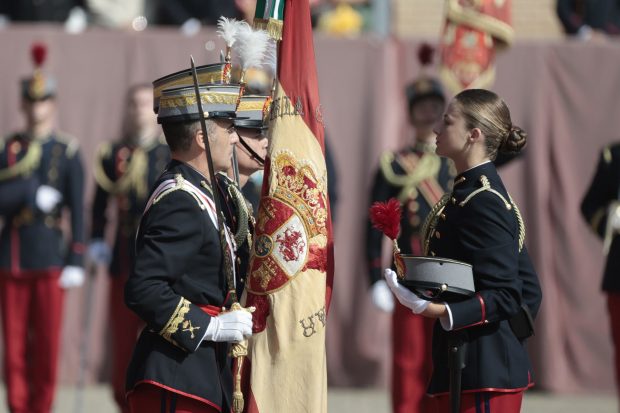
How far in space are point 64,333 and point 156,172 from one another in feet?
6.27

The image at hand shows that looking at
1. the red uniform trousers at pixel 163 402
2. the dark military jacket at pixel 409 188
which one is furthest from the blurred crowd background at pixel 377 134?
the red uniform trousers at pixel 163 402

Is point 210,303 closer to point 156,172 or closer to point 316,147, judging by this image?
point 316,147

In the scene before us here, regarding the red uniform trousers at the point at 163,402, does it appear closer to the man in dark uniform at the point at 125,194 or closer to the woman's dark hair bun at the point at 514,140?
the woman's dark hair bun at the point at 514,140

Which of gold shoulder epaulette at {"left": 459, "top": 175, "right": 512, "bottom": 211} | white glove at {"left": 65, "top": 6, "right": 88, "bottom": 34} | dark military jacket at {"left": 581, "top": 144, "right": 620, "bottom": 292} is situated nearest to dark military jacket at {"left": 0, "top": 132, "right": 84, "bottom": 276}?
white glove at {"left": 65, "top": 6, "right": 88, "bottom": 34}

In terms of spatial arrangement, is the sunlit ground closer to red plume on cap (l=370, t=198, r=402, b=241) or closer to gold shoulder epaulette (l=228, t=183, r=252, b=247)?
gold shoulder epaulette (l=228, t=183, r=252, b=247)

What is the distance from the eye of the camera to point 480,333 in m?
4.21

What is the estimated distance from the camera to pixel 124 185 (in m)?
7.86

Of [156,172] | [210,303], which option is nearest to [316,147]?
[210,303]

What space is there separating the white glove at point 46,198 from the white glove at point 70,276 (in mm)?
389

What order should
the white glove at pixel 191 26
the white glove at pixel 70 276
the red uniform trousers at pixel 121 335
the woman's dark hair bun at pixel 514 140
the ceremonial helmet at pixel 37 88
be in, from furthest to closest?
the white glove at pixel 191 26
the ceremonial helmet at pixel 37 88
the white glove at pixel 70 276
the red uniform trousers at pixel 121 335
the woman's dark hair bun at pixel 514 140

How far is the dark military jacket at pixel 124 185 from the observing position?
7754 mm

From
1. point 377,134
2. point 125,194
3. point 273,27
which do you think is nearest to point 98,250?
point 125,194

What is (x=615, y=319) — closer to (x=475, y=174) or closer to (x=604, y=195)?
(x=604, y=195)

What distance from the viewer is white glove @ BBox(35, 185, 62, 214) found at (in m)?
7.80
